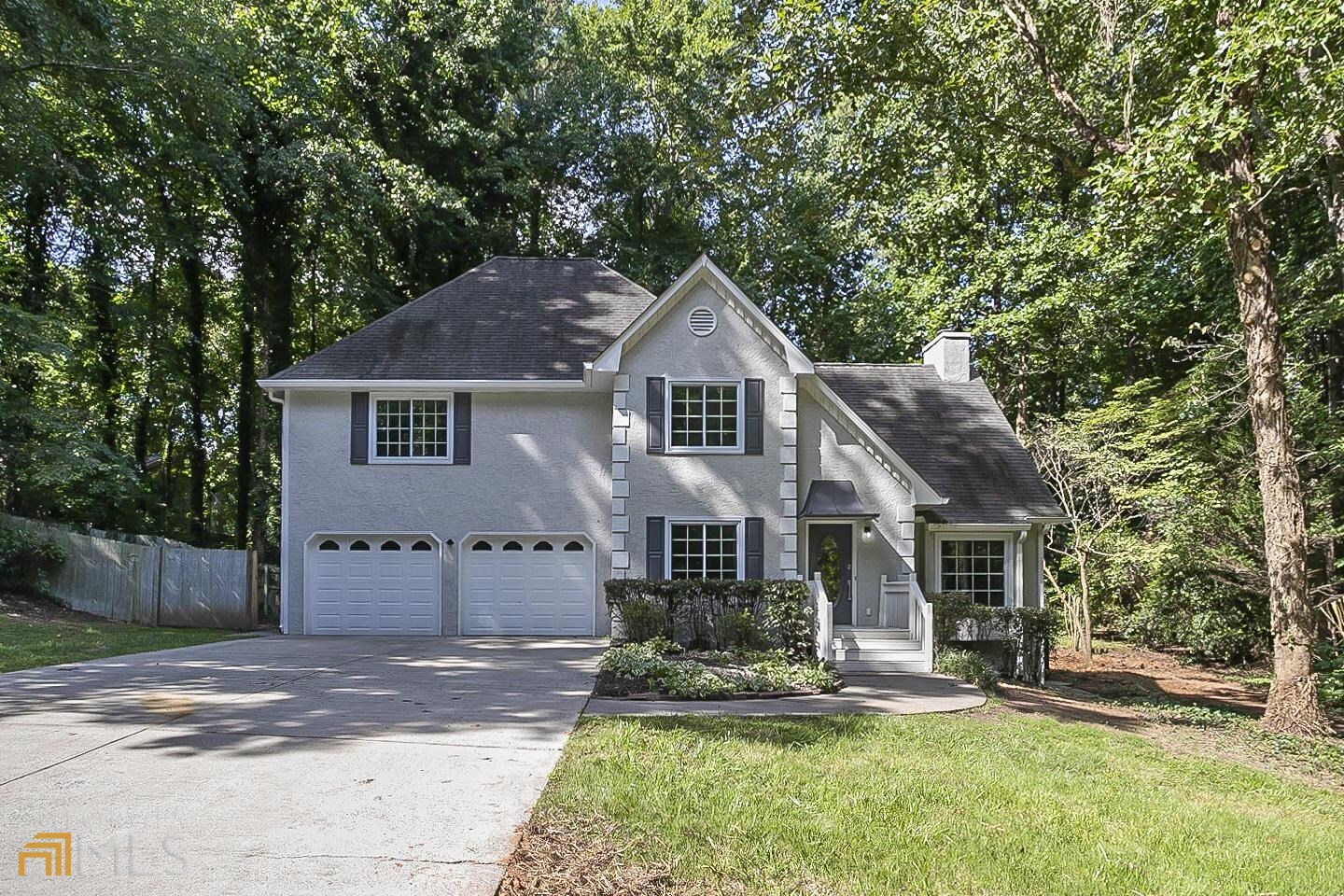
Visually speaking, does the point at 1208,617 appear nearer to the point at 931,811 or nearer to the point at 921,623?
the point at 921,623

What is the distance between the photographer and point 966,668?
13656 millimetres

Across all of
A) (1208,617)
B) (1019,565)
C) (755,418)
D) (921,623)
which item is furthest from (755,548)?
(1208,617)

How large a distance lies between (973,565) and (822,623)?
5184 mm

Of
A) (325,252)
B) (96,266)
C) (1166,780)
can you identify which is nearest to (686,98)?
(325,252)

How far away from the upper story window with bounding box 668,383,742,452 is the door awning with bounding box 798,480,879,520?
173 cm

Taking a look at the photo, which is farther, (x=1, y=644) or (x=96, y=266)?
(x=96, y=266)

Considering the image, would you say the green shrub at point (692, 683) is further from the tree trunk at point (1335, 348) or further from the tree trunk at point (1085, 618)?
the tree trunk at point (1085, 618)

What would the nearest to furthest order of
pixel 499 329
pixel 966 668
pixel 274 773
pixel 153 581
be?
1. pixel 274 773
2. pixel 966 668
3. pixel 153 581
4. pixel 499 329

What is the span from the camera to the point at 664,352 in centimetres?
1644

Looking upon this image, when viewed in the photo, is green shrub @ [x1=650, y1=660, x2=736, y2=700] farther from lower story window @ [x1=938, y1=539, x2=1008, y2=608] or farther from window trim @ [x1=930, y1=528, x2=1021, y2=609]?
lower story window @ [x1=938, y1=539, x2=1008, y2=608]

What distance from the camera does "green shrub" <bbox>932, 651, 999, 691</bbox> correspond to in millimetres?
13281

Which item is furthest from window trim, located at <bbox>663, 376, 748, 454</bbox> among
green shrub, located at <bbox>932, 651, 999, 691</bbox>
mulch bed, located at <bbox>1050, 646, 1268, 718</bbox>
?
mulch bed, located at <bbox>1050, 646, 1268, 718</bbox>

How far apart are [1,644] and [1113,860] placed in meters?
14.3

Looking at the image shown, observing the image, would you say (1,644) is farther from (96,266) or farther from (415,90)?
(415,90)
